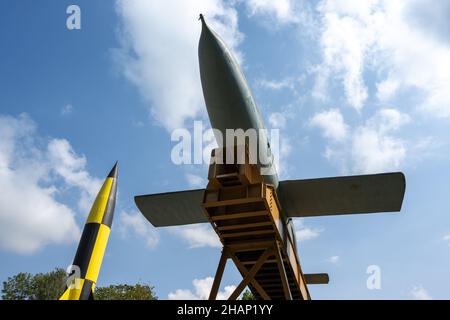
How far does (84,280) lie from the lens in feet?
33.8

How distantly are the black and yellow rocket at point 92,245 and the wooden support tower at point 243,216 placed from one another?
4.86m

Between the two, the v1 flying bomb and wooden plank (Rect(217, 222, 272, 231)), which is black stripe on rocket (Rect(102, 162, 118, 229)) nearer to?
the v1 flying bomb

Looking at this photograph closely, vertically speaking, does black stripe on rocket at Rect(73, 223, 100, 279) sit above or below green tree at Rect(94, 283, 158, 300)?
below

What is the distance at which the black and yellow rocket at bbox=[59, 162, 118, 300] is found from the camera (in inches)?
400

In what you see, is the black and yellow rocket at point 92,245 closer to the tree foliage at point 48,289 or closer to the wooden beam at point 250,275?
the wooden beam at point 250,275

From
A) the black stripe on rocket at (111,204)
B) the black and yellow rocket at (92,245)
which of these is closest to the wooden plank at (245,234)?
the black and yellow rocket at (92,245)

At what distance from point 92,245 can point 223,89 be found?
22.9 feet

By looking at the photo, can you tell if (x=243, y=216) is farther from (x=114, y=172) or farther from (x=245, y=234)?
(x=114, y=172)

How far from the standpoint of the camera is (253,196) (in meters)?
6.93

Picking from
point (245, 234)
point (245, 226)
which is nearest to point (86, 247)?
point (245, 234)

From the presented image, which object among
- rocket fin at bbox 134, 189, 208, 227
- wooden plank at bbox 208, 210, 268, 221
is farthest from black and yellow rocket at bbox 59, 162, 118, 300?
wooden plank at bbox 208, 210, 268, 221
